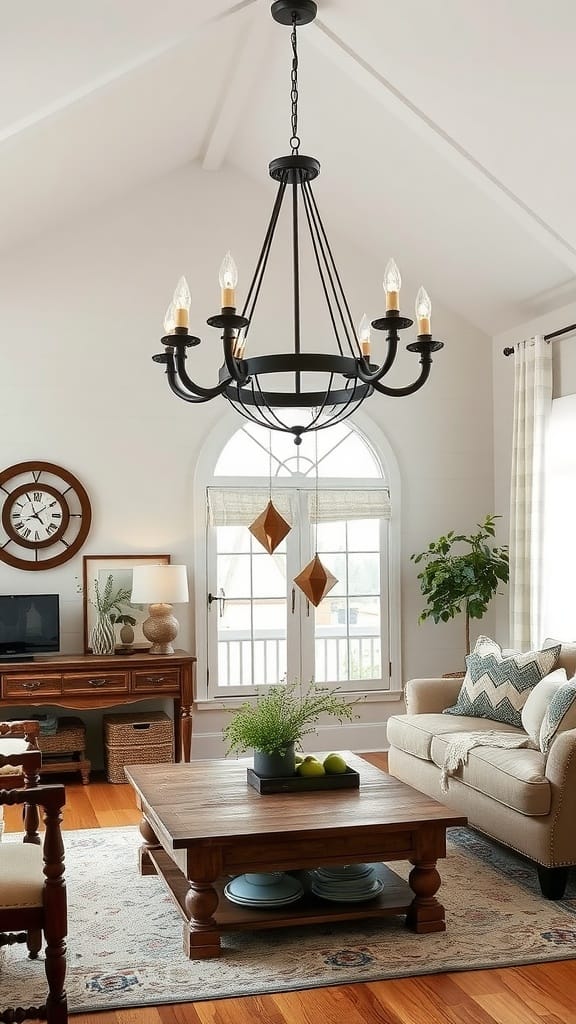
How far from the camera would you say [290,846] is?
3.57 m

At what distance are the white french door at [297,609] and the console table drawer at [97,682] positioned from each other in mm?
808

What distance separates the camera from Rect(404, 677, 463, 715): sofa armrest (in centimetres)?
566

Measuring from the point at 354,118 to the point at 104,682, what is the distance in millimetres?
3536

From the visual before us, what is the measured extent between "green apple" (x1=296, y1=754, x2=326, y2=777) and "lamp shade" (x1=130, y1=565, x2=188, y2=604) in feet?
7.42

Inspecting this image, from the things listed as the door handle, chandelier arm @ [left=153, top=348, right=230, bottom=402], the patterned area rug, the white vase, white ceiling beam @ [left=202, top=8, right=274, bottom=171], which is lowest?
the patterned area rug

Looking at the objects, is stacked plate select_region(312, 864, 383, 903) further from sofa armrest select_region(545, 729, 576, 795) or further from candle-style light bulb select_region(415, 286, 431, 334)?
candle-style light bulb select_region(415, 286, 431, 334)

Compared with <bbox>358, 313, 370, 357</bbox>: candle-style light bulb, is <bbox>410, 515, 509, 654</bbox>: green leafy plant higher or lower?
lower

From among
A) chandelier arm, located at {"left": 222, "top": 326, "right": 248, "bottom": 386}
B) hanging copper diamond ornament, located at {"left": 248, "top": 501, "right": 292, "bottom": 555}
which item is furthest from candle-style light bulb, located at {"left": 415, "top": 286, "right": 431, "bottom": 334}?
hanging copper diamond ornament, located at {"left": 248, "top": 501, "right": 292, "bottom": 555}

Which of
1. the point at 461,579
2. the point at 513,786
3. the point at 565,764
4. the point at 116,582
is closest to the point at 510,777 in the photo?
the point at 513,786

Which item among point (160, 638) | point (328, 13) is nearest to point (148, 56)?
point (328, 13)

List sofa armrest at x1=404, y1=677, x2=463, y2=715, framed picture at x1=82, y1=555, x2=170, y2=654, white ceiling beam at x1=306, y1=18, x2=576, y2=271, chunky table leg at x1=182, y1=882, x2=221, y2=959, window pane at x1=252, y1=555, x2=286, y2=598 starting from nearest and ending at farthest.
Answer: chunky table leg at x1=182, y1=882, x2=221, y2=959 < white ceiling beam at x1=306, y1=18, x2=576, y2=271 < sofa armrest at x1=404, y1=677, x2=463, y2=715 < framed picture at x1=82, y1=555, x2=170, y2=654 < window pane at x1=252, y1=555, x2=286, y2=598

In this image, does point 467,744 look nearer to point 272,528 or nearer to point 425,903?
point 425,903

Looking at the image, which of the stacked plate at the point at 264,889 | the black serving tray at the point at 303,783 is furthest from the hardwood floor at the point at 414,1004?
the black serving tray at the point at 303,783

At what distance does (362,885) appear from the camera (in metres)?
3.75
